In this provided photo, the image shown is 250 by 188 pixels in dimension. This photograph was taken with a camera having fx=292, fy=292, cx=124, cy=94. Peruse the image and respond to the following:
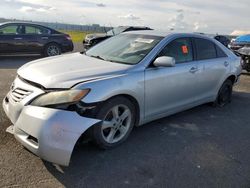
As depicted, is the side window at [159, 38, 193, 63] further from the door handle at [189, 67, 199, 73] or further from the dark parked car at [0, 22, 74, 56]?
the dark parked car at [0, 22, 74, 56]

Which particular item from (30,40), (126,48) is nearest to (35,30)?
(30,40)

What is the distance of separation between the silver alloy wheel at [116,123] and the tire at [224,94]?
2.73 meters

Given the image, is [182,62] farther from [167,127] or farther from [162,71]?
[167,127]

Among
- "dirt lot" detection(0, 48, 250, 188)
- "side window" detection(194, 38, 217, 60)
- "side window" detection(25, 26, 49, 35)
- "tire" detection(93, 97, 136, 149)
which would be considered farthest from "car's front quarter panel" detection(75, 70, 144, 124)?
"side window" detection(25, 26, 49, 35)

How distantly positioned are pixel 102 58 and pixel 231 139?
232cm

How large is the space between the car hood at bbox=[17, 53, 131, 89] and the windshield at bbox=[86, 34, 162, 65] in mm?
227

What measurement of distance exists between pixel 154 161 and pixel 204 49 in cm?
265

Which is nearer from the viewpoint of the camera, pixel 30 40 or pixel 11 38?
pixel 11 38

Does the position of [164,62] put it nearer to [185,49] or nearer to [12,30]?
[185,49]

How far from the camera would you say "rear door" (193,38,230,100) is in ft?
16.9

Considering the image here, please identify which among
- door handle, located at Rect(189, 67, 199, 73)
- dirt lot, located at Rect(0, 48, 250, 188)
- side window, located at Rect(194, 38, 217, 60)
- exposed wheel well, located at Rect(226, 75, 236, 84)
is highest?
side window, located at Rect(194, 38, 217, 60)

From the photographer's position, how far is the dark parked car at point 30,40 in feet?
37.3

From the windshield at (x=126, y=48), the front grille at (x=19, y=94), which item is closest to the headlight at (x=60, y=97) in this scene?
the front grille at (x=19, y=94)

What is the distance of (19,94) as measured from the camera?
3.50 metres
